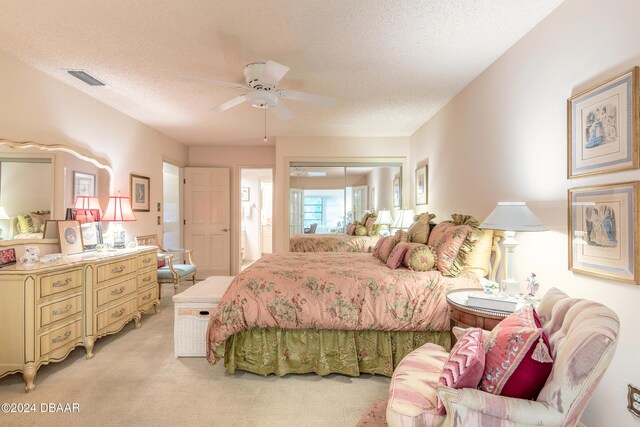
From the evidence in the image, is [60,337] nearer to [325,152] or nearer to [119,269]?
[119,269]

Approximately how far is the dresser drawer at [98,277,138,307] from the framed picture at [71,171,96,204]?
0.99 m

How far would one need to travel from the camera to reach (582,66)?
5.91 ft

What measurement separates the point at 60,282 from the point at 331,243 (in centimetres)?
343

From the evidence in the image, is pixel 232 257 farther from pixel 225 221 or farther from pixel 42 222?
pixel 42 222

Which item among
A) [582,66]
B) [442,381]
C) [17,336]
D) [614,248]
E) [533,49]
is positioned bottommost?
[17,336]

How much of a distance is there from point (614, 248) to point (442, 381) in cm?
113

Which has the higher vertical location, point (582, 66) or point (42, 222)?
point (582, 66)

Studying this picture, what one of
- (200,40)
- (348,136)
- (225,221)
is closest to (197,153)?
(225,221)

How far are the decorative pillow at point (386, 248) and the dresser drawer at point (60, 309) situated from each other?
268 cm

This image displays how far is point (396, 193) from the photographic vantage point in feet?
17.7

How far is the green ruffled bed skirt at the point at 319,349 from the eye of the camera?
7.97ft

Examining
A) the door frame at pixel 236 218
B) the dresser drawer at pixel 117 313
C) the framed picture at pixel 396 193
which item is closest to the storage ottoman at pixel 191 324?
the dresser drawer at pixel 117 313

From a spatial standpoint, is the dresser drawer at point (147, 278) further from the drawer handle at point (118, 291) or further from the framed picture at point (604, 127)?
the framed picture at point (604, 127)

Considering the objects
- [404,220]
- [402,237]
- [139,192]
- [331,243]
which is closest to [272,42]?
[402,237]
